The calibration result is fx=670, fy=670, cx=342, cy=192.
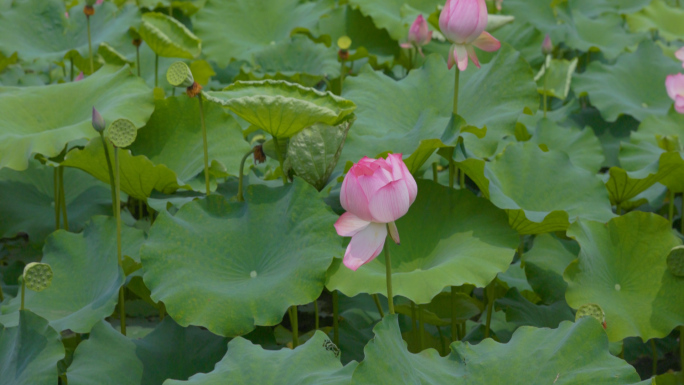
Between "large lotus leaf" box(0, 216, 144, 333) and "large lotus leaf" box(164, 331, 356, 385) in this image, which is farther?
"large lotus leaf" box(0, 216, 144, 333)

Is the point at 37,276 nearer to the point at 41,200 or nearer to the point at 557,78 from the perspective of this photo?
the point at 41,200

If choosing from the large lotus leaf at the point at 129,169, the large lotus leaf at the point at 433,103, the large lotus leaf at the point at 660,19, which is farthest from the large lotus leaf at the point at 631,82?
the large lotus leaf at the point at 129,169

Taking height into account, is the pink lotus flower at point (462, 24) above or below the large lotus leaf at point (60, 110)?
above

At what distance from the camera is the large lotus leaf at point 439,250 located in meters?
→ 1.24

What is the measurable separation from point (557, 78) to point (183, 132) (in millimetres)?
1535

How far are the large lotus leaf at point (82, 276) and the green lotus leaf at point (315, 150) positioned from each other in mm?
422

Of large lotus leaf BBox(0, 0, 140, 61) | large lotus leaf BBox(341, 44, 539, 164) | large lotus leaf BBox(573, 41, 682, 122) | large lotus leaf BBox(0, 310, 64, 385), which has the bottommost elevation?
large lotus leaf BBox(573, 41, 682, 122)

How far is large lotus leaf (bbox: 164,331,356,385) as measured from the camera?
1.03 meters

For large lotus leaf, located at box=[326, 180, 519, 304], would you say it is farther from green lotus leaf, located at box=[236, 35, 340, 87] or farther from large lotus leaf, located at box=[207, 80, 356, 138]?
green lotus leaf, located at box=[236, 35, 340, 87]

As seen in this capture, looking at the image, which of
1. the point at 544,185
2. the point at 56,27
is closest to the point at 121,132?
the point at 544,185

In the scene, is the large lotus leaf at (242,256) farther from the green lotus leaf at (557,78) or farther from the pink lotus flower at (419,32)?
the green lotus leaf at (557,78)

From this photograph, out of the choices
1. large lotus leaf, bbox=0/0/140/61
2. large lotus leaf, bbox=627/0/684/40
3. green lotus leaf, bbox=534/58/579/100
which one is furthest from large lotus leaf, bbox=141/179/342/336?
large lotus leaf, bbox=627/0/684/40

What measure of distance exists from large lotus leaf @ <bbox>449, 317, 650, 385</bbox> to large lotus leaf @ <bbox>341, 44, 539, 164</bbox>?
0.54 m

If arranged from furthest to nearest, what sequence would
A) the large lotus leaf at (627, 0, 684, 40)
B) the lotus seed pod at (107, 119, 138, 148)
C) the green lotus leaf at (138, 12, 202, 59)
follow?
the large lotus leaf at (627, 0, 684, 40), the green lotus leaf at (138, 12, 202, 59), the lotus seed pod at (107, 119, 138, 148)
